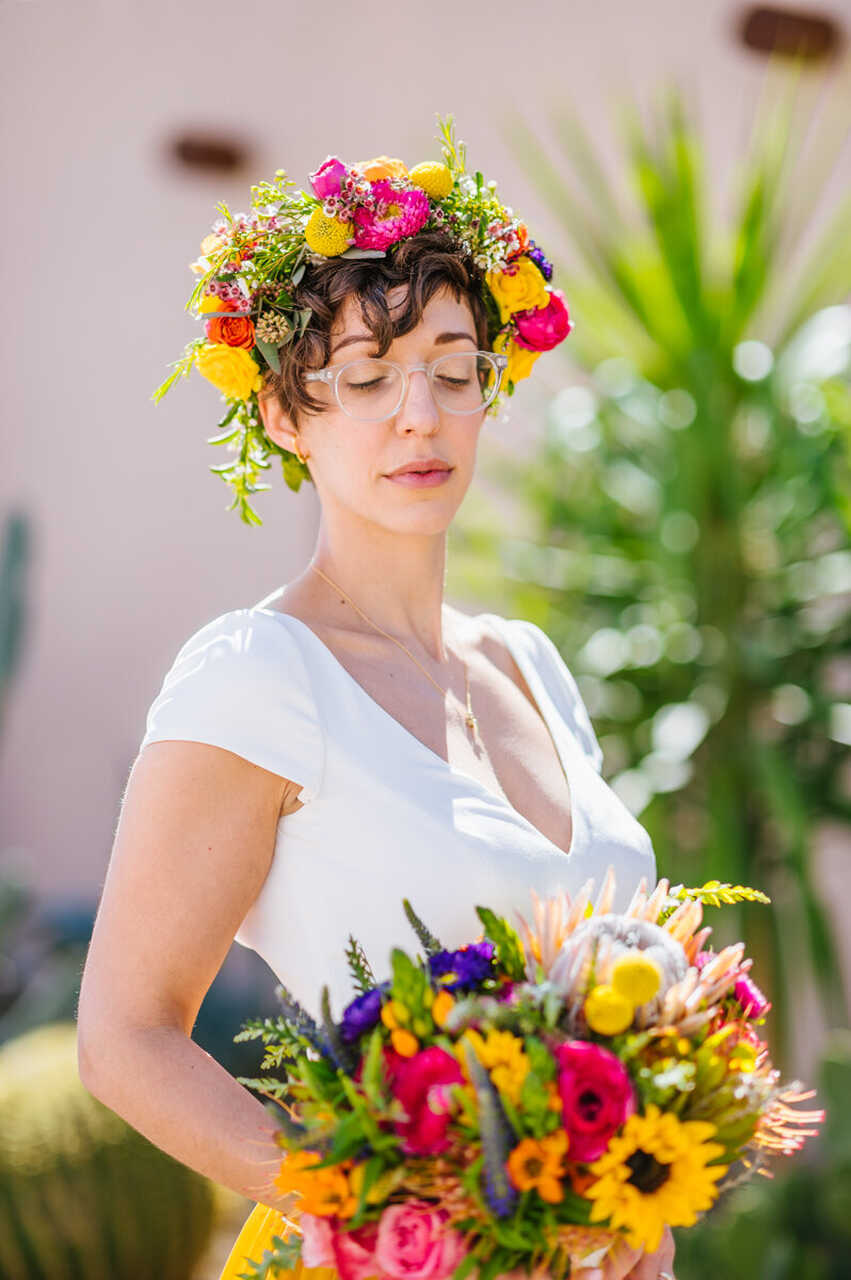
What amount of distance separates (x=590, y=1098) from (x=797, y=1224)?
285 centimetres

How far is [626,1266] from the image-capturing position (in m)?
1.39

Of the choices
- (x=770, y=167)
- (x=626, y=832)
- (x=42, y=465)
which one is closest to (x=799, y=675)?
(x=770, y=167)

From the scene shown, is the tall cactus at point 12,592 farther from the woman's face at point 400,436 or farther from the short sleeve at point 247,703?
the short sleeve at point 247,703

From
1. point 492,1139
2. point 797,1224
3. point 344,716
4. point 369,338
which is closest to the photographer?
point 492,1139

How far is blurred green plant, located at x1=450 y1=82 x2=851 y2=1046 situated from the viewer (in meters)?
4.02

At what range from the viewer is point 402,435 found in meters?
1.78

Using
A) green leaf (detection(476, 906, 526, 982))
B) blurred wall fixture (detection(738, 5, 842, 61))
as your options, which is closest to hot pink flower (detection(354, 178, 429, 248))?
green leaf (detection(476, 906, 526, 982))

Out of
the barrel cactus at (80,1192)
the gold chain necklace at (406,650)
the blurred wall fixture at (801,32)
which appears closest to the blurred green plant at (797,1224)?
the barrel cactus at (80,1192)

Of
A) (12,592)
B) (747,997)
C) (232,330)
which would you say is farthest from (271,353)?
(12,592)

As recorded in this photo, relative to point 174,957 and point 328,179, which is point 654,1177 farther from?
point 328,179

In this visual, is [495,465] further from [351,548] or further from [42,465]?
[351,548]

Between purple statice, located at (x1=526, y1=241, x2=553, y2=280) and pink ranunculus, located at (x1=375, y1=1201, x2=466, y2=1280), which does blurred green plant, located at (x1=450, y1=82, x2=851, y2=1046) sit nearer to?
purple statice, located at (x1=526, y1=241, x2=553, y2=280)

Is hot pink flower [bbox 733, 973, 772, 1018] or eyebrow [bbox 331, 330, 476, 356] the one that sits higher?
eyebrow [bbox 331, 330, 476, 356]

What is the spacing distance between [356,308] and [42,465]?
402 cm
